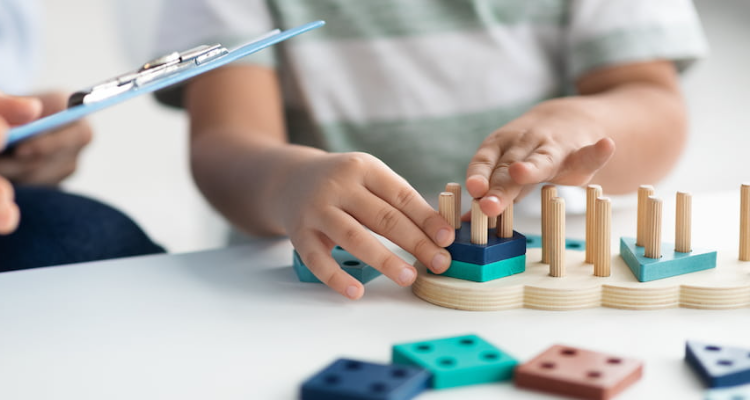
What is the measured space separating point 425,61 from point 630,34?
25cm

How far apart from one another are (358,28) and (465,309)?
56 cm

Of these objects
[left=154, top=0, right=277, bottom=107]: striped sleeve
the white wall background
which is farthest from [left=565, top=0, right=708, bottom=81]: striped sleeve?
the white wall background

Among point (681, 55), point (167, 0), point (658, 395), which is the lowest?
point (658, 395)

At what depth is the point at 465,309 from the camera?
1.70ft

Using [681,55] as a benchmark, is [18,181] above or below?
below

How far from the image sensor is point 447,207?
0.55 metres

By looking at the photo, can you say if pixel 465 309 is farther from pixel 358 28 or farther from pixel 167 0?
pixel 167 0

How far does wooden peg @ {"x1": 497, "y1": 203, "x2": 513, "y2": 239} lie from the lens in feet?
1.82

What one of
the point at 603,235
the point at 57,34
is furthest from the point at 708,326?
the point at 57,34

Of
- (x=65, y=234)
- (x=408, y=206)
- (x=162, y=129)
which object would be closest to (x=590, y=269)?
(x=408, y=206)

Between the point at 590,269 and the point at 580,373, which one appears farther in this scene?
the point at 590,269

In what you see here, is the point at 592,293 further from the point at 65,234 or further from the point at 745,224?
the point at 65,234

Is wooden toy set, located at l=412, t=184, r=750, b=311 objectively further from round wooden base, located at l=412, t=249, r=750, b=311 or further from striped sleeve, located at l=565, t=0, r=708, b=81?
striped sleeve, located at l=565, t=0, r=708, b=81

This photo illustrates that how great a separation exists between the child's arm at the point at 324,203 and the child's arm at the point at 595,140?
0.17ft
